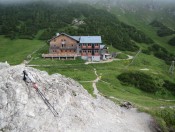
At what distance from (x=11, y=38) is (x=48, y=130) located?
112233mm

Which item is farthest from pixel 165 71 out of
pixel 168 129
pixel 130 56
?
pixel 168 129

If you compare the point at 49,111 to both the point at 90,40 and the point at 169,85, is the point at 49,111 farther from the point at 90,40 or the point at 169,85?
the point at 90,40

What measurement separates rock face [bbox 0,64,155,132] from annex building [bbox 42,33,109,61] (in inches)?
2317

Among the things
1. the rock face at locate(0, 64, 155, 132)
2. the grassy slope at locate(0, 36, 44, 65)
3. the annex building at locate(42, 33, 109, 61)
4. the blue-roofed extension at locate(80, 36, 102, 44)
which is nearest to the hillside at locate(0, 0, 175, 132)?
the grassy slope at locate(0, 36, 44, 65)

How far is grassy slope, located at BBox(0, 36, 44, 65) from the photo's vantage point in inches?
4719

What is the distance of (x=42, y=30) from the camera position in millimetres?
166250

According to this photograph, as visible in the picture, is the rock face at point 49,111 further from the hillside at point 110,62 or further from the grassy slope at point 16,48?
the grassy slope at point 16,48

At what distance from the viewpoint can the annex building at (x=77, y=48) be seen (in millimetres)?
121350

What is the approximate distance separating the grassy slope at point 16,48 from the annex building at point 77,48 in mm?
10378

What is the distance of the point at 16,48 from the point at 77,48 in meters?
32.0

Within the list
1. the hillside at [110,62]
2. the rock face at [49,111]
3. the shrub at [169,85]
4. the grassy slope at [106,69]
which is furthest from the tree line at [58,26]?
the rock face at [49,111]

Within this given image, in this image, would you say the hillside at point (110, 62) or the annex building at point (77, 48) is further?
the annex building at point (77, 48)

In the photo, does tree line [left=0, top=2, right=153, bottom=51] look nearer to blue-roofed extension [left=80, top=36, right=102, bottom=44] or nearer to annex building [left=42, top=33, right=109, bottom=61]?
blue-roofed extension [left=80, top=36, right=102, bottom=44]

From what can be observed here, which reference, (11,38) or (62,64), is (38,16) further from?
(62,64)
